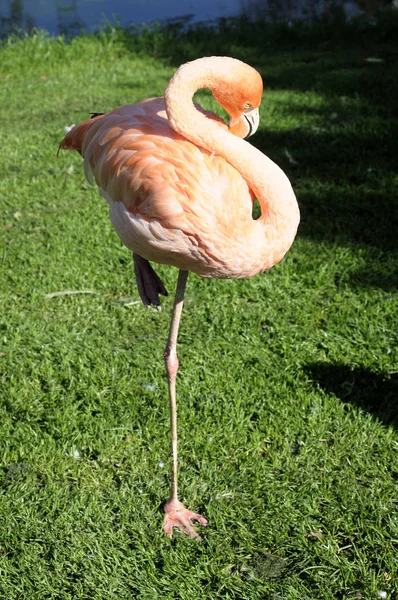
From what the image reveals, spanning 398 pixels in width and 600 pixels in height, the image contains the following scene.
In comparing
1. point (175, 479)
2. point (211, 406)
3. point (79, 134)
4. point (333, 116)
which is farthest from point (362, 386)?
point (333, 116)

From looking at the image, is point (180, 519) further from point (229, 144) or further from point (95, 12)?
point (95, 12)

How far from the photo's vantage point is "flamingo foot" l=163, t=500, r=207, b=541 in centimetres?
280

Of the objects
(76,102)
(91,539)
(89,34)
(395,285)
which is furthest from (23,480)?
(89,34)

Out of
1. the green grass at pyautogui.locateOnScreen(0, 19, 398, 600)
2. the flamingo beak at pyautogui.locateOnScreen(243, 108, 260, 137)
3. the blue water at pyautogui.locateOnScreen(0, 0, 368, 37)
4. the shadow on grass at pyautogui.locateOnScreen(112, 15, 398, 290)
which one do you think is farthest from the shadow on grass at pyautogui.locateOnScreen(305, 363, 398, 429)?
the blue water at pyautogui.locateOnScreen(0, 0, 368, 37)

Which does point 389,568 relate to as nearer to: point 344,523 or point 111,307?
point 344,523

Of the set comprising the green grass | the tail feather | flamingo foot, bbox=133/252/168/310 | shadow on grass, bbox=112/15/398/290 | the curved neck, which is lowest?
the green grass

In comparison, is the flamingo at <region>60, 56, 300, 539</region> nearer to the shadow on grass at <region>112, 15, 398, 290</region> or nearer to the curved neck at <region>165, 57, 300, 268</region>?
the curved neck at <region>165, 57, 300, 268</region>

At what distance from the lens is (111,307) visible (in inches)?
169

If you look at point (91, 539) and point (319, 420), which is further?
point (319, 420)

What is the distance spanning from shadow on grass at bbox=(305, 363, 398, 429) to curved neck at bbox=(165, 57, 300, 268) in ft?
4.11

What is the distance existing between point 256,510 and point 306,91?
595 centimetres

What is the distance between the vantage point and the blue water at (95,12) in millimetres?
11188

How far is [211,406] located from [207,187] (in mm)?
1345

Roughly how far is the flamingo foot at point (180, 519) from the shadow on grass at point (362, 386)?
102 cm
